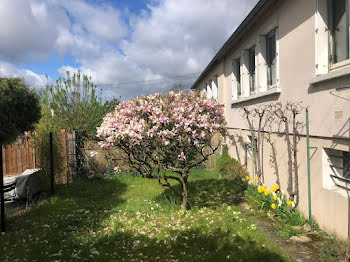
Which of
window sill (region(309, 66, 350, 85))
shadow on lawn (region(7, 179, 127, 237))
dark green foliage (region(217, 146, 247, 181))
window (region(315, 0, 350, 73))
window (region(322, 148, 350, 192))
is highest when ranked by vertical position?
window (region(315, 0, 350, 73))

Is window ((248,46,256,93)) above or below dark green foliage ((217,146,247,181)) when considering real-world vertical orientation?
above

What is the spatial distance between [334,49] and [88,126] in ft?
41.3

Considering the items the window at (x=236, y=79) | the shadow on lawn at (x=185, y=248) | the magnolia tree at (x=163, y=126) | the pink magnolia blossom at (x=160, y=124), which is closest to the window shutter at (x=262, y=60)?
the magnolia tree at (x=163, y=126)

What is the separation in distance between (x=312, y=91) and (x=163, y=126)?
2.67 meters

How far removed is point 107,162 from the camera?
11336 millimetres

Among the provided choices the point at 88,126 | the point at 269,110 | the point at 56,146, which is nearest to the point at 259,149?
the point at 269,110

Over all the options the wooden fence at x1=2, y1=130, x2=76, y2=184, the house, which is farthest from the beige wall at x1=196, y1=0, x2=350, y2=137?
the wooden fence at x1=2, y1=130, x2=76, y2=184

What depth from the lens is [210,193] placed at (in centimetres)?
754

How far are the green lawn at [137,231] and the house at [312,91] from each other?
116 centimetres

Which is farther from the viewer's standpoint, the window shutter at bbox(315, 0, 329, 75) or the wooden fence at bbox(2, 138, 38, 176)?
the wooden fence at bbox(2, 138, 38, 176)

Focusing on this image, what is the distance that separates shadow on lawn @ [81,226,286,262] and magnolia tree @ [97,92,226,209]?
141 cm

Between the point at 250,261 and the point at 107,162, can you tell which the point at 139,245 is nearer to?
the point at 250,261

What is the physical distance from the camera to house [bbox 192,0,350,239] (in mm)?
3904

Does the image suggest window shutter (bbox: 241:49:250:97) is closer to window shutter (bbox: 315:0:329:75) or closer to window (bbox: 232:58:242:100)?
window (bbox: 232:58:242:100)
